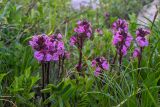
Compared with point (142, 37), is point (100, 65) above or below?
below

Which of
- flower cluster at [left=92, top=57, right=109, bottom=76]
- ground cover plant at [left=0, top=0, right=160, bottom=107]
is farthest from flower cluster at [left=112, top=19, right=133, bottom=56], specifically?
flower cluster at [left=92, top=57, right=109, bottom=76]

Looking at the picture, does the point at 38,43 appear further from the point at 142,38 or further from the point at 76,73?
the point at 142,38

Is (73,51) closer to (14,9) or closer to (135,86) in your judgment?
(14,9)

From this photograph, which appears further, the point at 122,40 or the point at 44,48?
the point at 122,40

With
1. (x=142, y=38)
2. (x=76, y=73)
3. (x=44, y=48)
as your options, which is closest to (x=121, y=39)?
(x=142, y=38)

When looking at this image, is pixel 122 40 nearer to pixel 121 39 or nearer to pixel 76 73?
pixel 121 39

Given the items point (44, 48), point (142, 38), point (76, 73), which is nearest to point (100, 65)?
point (76, 73)

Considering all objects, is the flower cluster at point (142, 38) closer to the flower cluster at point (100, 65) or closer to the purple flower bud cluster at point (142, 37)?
the purple flower bud cluster at point (142, 37)

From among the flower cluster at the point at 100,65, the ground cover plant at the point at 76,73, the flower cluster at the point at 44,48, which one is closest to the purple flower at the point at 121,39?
the ground cover plant at the point at 76,73

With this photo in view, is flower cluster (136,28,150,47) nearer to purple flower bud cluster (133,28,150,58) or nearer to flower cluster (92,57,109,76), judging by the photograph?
purple flower bud cluster (133,28,150,58)

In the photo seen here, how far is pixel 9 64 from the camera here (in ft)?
8.66

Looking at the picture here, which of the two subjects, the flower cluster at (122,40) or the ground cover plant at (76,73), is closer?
the ground cover plant at (76,73)

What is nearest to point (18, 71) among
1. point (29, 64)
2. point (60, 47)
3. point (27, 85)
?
point (29, 64)

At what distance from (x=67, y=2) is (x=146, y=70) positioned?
2.73 metres
